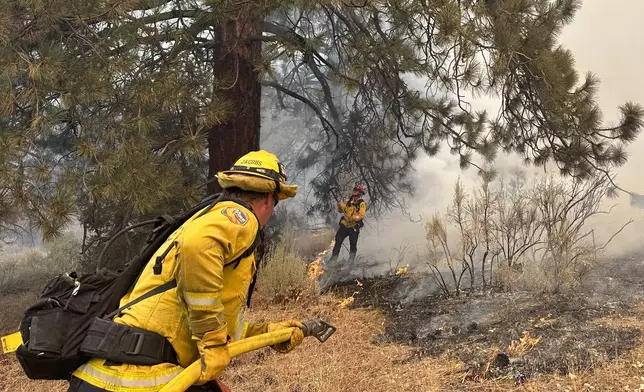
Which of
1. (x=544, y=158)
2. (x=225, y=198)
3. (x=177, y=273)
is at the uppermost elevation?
(x=544, y=158)

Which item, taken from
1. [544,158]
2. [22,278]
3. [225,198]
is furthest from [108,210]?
[22,278]

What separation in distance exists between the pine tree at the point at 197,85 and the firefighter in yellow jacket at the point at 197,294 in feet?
6.02

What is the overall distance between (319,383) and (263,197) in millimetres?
1727

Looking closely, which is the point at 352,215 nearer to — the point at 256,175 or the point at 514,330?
the point at 514,330

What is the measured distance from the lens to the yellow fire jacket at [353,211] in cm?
805

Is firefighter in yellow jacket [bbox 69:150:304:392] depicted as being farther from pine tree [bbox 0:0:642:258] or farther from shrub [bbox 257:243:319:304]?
shrub [bbox 257:243:319:304]

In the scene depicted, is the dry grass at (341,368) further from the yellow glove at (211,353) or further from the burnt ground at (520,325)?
the yellow glove at (211,353)

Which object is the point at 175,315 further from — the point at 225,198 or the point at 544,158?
the point at 544,158

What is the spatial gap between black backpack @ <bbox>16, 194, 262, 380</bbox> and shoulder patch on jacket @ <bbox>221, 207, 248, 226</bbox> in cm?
8

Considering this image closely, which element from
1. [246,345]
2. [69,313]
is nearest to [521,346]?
[246,345]

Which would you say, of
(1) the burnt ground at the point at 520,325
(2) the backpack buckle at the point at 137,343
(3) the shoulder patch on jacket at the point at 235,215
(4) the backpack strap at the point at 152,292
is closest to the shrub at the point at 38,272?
(1) the burnt ground at the point at 520,325

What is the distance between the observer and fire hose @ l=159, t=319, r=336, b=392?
169 centimetres

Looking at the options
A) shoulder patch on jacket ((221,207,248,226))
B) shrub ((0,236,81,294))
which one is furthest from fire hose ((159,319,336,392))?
shrub ((0,236,81,294))

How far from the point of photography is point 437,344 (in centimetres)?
382
